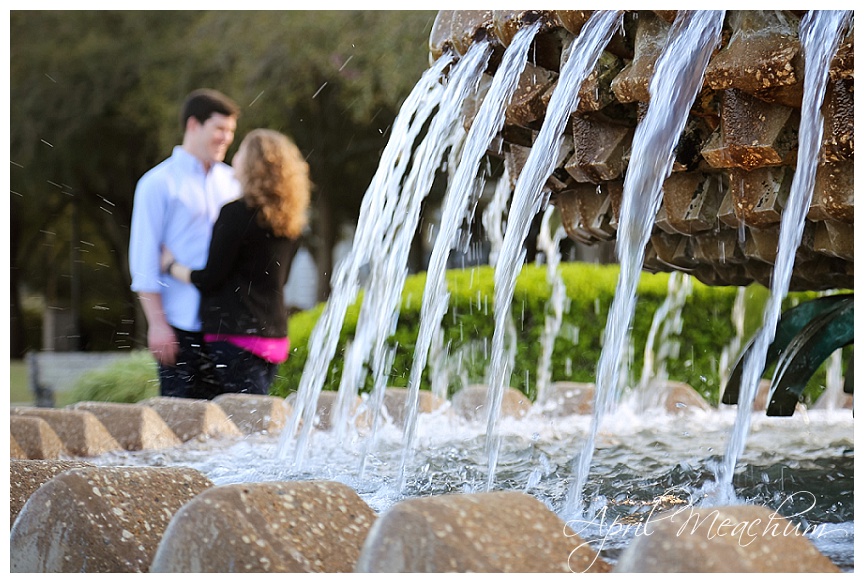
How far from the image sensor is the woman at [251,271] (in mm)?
4102

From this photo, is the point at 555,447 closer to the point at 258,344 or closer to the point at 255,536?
the point at 258,344

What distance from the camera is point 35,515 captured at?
5.38ft

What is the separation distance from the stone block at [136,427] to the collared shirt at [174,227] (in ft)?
3.44

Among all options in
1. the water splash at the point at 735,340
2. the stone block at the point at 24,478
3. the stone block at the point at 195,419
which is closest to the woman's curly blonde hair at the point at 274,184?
the stone block at the point at 195,419

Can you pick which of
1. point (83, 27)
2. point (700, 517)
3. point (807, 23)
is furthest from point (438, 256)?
point (83, 27)

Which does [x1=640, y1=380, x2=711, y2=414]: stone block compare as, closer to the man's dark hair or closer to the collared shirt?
the collared shirt

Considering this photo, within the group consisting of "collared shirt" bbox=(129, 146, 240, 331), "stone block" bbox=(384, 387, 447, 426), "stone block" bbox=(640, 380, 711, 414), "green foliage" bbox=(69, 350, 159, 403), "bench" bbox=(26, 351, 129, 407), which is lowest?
→ "bench" bbox=(26, 351, 129, 407)

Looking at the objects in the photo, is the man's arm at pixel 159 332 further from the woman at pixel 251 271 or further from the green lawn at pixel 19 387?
the green lawn at pixel 19 387

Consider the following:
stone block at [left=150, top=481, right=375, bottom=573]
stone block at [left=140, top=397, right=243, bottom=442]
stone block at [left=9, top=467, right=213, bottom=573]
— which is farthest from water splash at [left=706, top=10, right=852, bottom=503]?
stone block at [left=140, top=397, right=243, bottom=442]

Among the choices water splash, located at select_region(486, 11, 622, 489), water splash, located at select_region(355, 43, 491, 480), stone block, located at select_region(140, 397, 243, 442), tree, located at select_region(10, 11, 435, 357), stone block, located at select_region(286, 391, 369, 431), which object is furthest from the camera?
tree, located at select_region(10, 11, 435, 357)

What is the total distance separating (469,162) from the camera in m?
2.57

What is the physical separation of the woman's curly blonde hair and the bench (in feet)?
13.8

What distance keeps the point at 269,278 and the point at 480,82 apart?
6.58 ft

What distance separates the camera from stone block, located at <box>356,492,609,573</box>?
50.5 inches
